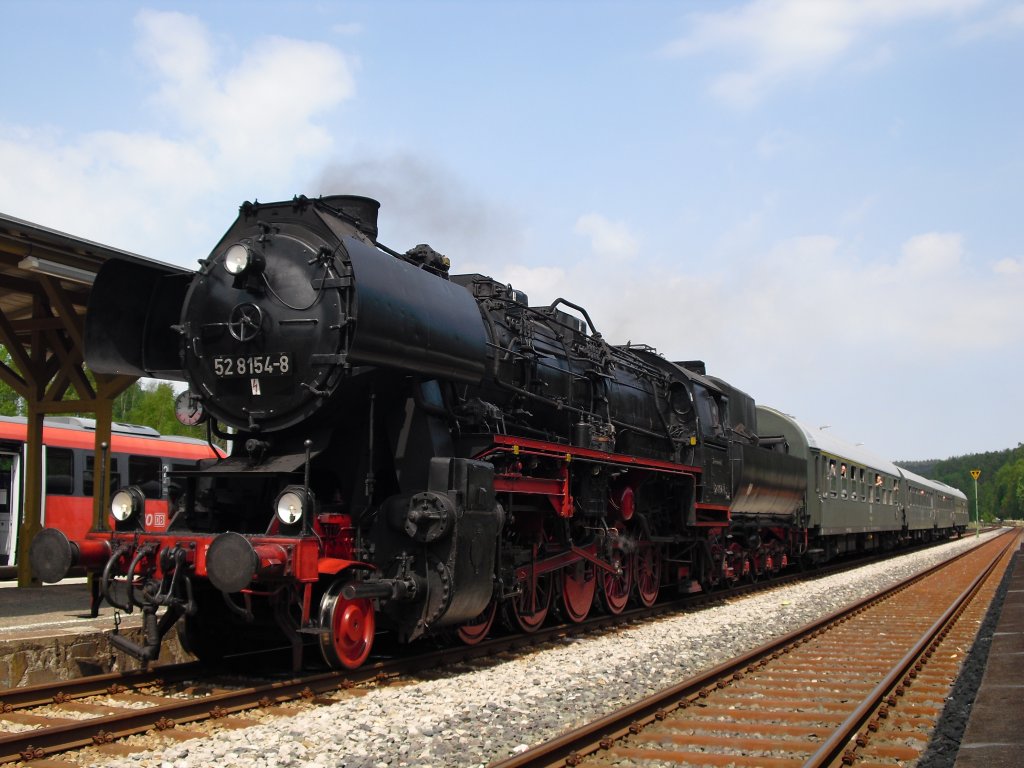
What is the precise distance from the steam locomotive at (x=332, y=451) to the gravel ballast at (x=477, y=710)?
579mm

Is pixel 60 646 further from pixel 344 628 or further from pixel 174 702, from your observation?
pixel 344 628

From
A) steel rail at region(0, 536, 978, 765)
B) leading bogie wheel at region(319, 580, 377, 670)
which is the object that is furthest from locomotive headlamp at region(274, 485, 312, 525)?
steel rail at region(0, 536, 978, 765)

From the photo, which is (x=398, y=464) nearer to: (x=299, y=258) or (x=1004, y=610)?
(x=299, y=258)

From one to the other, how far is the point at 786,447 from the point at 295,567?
15.0 m

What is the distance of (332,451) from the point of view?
7.86m

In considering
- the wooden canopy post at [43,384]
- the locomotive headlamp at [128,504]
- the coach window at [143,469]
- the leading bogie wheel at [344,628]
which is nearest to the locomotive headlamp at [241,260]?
the locomotive headlamp at [128,504]

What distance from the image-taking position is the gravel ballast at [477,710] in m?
5.21

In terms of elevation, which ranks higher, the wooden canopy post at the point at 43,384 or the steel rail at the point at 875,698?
the wooden canopy post at the point at 43,384

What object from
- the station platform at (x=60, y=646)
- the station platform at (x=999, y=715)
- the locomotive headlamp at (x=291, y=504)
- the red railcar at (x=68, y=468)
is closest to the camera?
the station platform at (x=999, y=715)

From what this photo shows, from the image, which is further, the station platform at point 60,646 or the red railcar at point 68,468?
the red railcar at point 68,468

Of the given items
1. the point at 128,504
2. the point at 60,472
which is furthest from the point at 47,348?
the point at 128,504

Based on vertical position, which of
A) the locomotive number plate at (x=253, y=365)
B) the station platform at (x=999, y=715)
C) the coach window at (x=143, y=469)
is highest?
the locomotive number plate at (x=253, y=365)

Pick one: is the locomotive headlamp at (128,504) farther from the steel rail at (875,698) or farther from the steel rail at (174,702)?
the steel rail at (875,698)

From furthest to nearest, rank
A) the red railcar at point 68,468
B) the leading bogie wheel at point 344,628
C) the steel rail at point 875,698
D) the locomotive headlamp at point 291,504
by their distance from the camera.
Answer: the red railcar at point 68,468 → the locomotive headlamp at point 291,504 → the leading bogie wheel at point 344,628 → the steel rail at point 875,698
